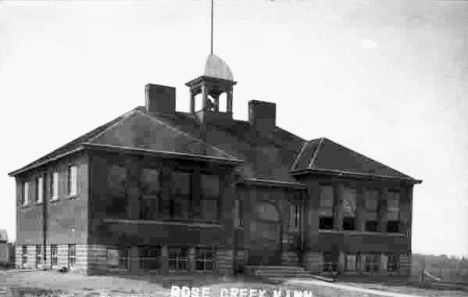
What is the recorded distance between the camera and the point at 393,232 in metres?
27.7

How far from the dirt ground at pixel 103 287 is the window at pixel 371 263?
15.9ft

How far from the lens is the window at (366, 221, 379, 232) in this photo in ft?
89.6

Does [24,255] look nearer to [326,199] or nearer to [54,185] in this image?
[54,185]

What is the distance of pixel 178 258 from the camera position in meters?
22.9

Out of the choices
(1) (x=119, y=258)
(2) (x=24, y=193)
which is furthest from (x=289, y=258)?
(2) (x=24, y=193)

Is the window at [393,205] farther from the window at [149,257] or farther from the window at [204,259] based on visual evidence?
the window at [149,257]

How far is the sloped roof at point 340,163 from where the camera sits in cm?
2627

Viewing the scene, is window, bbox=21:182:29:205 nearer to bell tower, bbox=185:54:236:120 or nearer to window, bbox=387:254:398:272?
bell tower, bbox=185:54:236:120

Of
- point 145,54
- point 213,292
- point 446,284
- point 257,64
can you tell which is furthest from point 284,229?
point 145,54

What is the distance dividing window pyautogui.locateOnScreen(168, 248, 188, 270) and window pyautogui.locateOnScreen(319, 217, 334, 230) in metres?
5.99

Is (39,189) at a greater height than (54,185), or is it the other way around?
(54,185)

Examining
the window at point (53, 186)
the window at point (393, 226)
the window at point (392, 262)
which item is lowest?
the window at point (392, 262)

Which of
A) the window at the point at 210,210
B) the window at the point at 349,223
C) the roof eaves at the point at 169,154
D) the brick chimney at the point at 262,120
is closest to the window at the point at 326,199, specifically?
the window at the point at 349,223

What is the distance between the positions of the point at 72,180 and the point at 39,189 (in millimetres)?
2342
